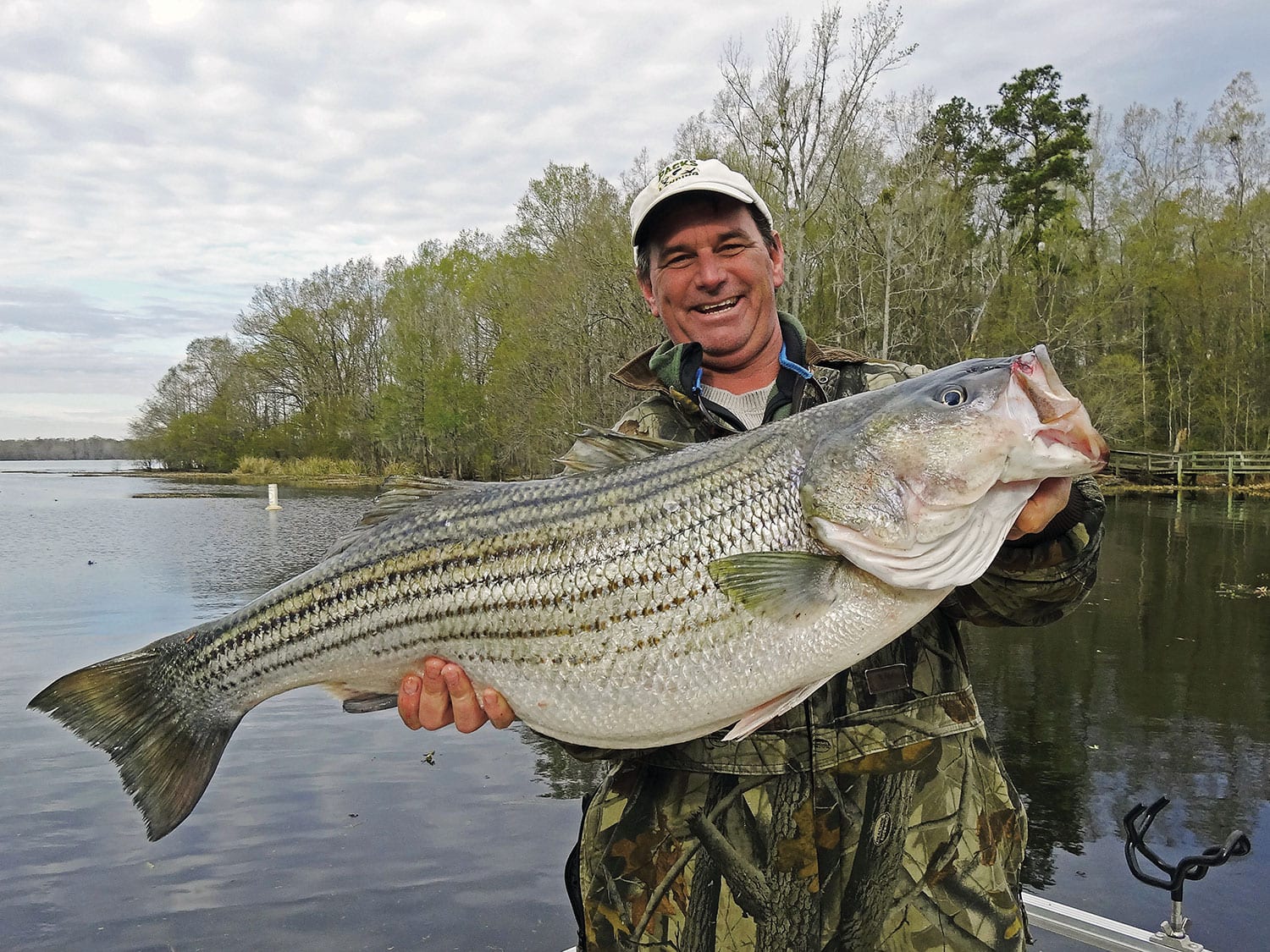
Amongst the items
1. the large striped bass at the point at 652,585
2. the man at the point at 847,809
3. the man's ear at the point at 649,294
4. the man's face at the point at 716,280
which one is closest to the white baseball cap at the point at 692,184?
the man's face at the point at 716,280

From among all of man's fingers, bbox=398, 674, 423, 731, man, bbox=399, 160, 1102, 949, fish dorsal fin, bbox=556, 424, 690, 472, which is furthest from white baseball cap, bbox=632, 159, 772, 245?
man's fingers, bbox=398, 674, 423, 731

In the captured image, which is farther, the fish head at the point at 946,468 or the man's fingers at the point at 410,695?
the man's fingers at the point at 410,695

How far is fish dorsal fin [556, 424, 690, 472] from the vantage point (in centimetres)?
287

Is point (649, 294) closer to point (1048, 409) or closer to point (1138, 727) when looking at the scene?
point (1048, 409)

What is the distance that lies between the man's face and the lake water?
371 cm

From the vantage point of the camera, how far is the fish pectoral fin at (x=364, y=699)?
118 inches

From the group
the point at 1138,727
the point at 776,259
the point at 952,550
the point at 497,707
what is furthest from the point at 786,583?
the point at 1138,727

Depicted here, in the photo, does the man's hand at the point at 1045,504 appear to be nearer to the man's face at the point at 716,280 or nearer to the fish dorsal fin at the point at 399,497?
the man's face at the point at 716,280

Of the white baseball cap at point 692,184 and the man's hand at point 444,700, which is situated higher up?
the white baseball cap at point 692,184

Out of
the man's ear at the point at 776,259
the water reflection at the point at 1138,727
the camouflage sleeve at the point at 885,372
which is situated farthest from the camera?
the water reflection at the point at 1138,727

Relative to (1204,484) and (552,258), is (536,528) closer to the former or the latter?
(552,258)

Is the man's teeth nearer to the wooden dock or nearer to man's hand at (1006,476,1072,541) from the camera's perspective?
man's hand at (1006,476,1072,541)

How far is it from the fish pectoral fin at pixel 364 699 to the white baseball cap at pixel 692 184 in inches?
87.6

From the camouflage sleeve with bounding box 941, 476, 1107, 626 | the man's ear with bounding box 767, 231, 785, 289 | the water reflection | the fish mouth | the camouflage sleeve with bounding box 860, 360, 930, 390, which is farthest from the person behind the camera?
the water reflection
